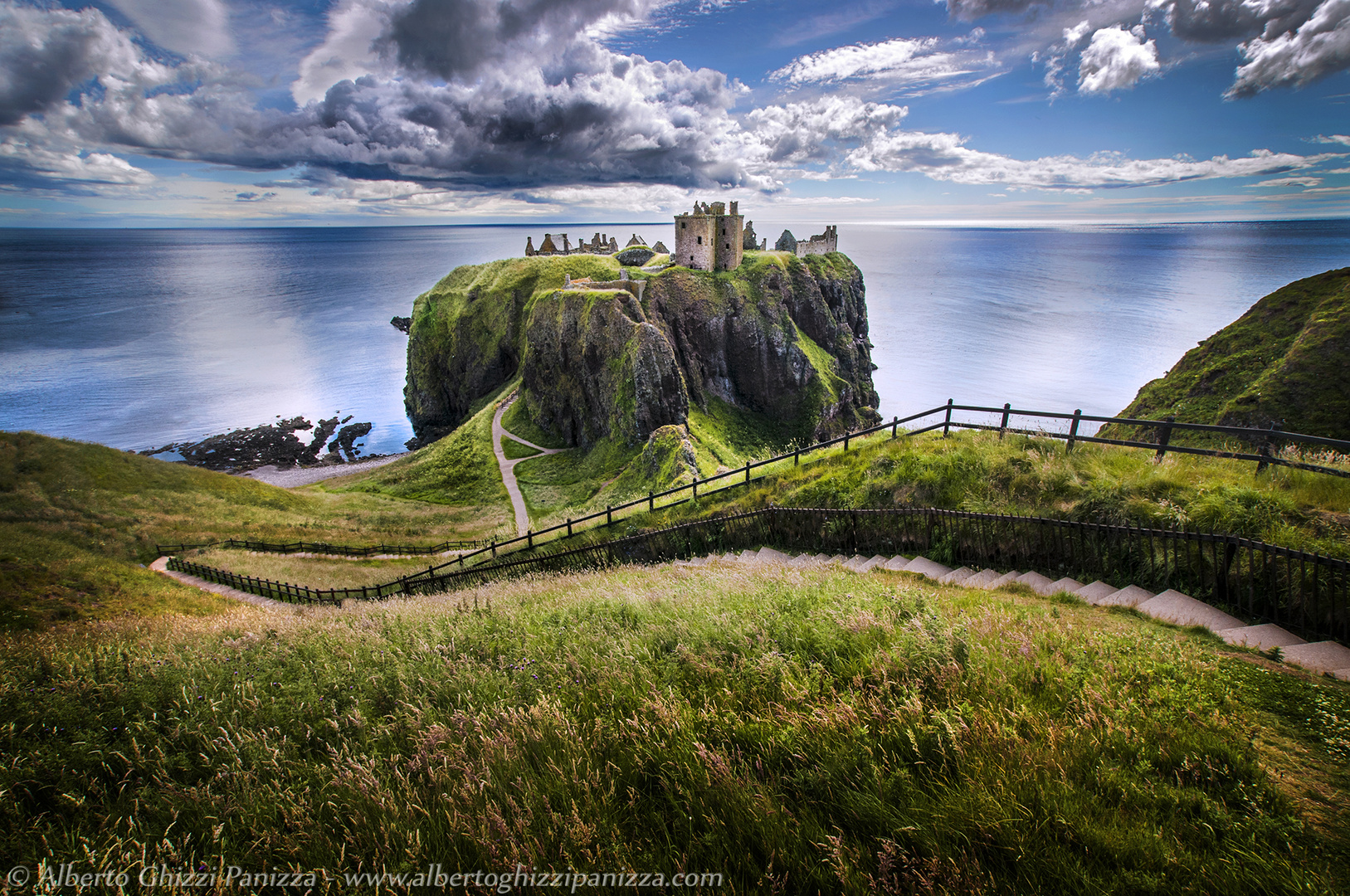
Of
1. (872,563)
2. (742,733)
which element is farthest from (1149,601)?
(742,733)

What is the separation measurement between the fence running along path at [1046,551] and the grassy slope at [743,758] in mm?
1770

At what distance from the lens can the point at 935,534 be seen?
11031 millimetres

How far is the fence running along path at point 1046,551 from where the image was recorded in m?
6.62

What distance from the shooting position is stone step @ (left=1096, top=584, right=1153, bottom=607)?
24.6ft

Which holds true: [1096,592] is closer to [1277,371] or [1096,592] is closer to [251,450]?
[1277,371]

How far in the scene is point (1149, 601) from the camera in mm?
7469

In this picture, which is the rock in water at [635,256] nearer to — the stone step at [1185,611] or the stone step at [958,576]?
the stone step at [958,576]

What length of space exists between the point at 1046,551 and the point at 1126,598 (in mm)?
1738

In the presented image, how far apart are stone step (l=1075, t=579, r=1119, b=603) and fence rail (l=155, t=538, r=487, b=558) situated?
93.4 ft

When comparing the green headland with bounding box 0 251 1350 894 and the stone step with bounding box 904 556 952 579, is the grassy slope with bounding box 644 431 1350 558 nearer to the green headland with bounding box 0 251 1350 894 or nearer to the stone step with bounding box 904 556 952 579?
the green headland with bounding box 0 251 1350 894

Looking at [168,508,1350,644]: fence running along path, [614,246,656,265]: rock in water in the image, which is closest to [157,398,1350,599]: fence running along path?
[168,508,1350,644]: fence running along path

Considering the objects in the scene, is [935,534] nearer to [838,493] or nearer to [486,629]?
[838,493]

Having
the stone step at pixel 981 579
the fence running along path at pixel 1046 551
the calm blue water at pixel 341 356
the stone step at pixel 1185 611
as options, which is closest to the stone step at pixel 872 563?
the fence running along path at pixel 1046 551

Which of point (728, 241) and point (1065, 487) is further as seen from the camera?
point (728, 241)
